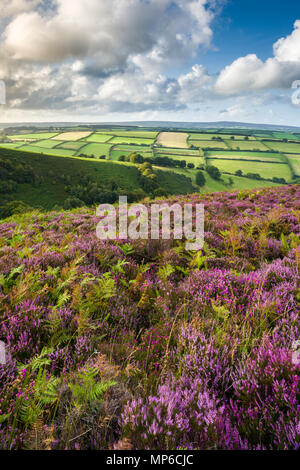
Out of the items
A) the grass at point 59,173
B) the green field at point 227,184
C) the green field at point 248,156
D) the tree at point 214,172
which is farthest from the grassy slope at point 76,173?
the green field at point 248,156

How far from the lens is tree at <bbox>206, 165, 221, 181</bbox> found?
3247 inches

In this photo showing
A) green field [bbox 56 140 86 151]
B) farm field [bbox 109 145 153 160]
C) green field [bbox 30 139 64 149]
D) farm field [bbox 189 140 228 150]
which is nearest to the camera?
farm field [bbox 109 145 153 160]

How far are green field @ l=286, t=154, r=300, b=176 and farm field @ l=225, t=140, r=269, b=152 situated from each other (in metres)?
16.1

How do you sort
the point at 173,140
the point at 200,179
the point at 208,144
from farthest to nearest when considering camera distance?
the point at 173,140
the point at 208,144
the point at 200,179

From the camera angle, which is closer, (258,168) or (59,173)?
(258,168)

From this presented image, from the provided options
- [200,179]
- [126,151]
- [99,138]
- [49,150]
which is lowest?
[200,179]

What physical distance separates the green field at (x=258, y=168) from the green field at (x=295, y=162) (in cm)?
229

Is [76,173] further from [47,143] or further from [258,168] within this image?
[258,168]

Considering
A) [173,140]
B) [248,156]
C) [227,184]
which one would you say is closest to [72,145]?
[173,140]

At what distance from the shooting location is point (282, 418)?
55.5 inches

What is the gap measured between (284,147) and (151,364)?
14216 cm

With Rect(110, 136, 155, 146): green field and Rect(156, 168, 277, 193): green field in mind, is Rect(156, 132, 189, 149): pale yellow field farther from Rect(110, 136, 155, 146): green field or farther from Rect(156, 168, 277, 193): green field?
Rect(156, 168, 277, 193): green field

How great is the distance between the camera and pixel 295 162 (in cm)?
8731

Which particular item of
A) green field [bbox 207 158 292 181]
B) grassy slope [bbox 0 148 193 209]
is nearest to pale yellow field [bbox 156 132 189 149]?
green field [bbox 207 158 292 181]
